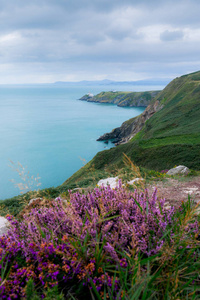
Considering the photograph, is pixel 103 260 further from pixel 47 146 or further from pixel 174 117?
pixel 47 146

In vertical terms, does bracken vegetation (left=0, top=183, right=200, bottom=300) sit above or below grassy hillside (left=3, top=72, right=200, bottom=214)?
above

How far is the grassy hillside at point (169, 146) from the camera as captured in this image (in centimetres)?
3291

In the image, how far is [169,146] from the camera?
37.7 m

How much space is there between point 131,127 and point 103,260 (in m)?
99.8

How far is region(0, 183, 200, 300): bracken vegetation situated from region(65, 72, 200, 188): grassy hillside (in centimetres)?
873

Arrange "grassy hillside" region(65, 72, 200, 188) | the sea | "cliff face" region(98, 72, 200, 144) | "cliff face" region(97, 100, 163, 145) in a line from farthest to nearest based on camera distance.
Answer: "cliff face" region(97, 100, 163, 145), the sea, "cliff face" region(98, 72, 200, 144), "grassy hillside" region(65, 72, 200, 188)

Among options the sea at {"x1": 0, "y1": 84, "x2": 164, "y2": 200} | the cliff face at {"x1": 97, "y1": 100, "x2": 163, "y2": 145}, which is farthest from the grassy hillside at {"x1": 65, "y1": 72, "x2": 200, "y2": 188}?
the sea at {"x1": 0, "y1": 84, "x2": 164, "y2": 200}

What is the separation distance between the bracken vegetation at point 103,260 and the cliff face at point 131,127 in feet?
278

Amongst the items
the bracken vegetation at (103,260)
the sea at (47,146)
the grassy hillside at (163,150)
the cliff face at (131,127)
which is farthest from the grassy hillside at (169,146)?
the sea at (47,146)

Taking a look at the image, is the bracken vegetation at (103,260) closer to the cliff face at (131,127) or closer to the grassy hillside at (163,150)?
the grassy hillside at (163,150)

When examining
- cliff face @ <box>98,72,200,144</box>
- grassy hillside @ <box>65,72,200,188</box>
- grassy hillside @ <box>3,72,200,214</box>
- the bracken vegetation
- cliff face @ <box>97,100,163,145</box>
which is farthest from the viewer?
cliff face @ <box>97,100,163,145</box>

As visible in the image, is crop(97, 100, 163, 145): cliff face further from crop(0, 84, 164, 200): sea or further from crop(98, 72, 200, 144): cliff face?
crop(0, 84, 164, 200): sea

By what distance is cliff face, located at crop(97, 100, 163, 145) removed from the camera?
90.6 meters

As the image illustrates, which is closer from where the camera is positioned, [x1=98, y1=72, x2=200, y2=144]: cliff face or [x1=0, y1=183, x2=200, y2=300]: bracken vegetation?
[x1=0, y1=183, x2=200, y2=300]: bracken vegetation
